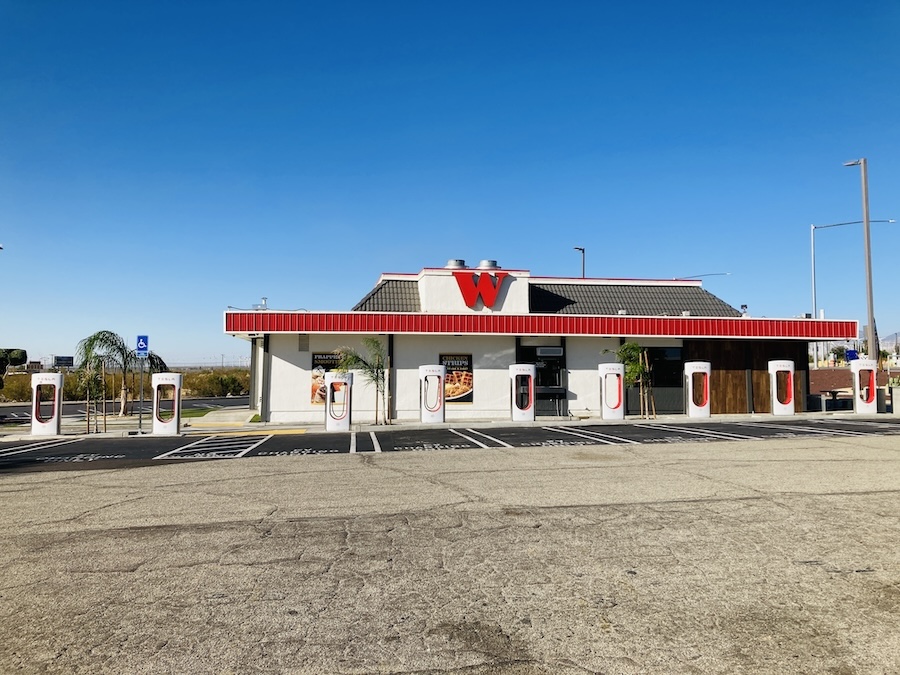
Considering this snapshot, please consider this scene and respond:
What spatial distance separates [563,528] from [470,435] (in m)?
11.9

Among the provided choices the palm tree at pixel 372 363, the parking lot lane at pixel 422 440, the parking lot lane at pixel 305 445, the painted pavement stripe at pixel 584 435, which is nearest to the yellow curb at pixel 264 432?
the parking lot lane at pixel 305 445

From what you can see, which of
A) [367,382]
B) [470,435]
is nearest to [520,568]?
[470,435]

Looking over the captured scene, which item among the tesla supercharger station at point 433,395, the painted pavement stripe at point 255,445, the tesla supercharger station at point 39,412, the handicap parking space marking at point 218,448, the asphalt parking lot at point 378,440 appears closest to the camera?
the handicap parking space marking at point 218,448

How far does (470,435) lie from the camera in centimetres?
1886

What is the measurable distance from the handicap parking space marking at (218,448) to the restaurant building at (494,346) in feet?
19.6

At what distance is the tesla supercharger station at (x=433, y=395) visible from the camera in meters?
23.6

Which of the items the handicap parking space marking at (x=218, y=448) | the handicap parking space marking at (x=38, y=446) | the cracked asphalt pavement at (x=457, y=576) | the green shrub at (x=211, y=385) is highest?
the green shrub at (x=211, y=385)

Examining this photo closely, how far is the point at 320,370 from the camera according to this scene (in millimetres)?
25766

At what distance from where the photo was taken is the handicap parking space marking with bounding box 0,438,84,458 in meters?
16.2

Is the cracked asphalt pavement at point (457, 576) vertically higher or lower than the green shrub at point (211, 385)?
lower

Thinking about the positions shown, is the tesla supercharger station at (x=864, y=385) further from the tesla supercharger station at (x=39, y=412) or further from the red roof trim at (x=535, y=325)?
the tesla supercharger station at (x=39, y=412)

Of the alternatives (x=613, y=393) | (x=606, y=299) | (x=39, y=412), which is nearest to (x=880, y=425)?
(x=613, y=393)

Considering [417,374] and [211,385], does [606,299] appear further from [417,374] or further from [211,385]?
[211,385]

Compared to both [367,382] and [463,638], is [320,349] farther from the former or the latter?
[463,638]
